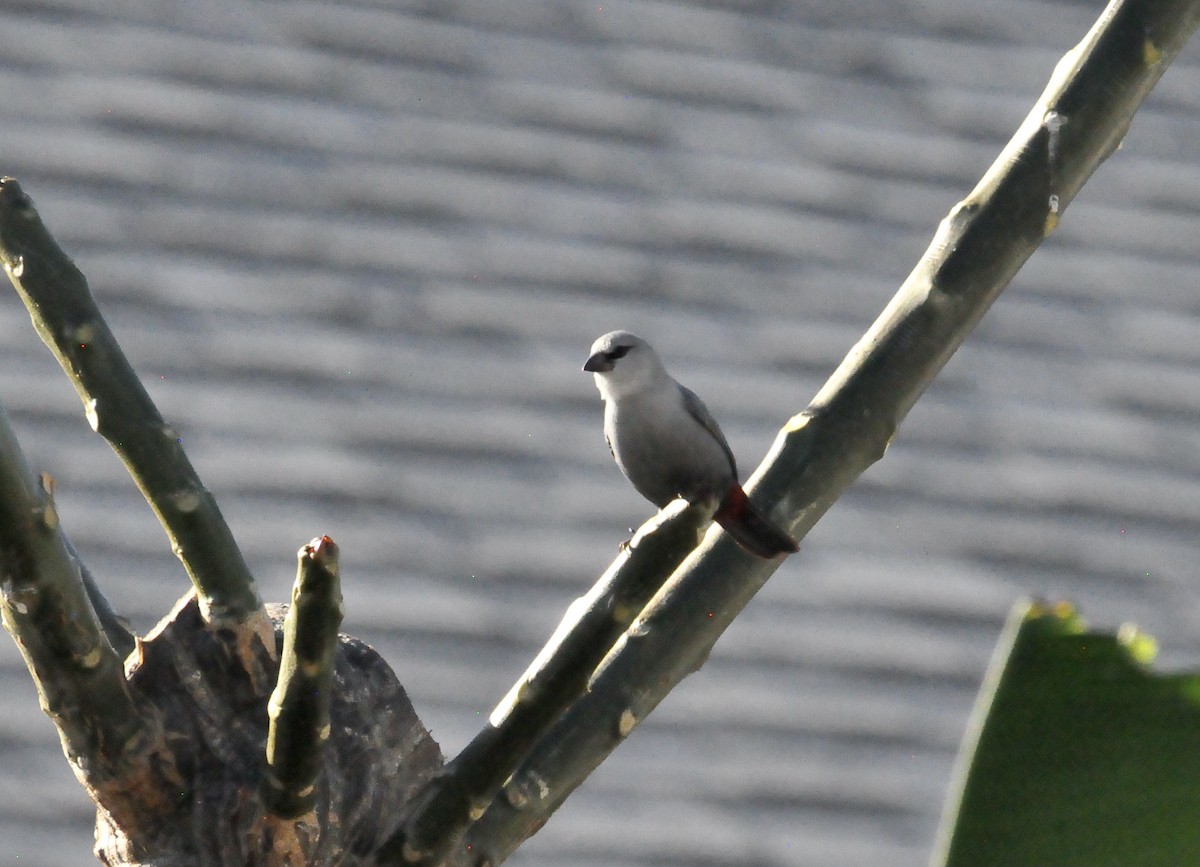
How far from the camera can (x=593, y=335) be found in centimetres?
465

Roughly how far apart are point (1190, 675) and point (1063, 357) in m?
4.36

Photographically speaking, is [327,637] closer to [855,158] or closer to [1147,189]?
[855,158]

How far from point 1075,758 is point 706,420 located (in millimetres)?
998

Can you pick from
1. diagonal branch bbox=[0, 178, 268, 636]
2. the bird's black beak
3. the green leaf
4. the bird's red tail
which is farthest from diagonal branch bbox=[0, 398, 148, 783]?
the bird's black beak

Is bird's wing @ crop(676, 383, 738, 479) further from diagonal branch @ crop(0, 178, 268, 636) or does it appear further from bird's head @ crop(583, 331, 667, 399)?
diagonal branch @ crop(0, 178, 268, 636)

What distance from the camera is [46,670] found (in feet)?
3.92

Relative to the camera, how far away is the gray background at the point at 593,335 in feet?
13.5

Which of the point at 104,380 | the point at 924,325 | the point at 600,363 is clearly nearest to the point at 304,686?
the point at 104,380

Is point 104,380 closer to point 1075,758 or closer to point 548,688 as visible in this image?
point 548,688

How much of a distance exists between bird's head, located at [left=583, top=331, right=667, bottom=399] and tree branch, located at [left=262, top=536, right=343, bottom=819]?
2.74 ft

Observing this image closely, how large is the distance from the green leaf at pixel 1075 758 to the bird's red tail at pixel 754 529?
0.59 metres

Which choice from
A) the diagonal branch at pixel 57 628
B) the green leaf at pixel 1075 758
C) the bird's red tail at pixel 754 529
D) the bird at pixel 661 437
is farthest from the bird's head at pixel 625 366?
the green leaf at pixel 1075 758

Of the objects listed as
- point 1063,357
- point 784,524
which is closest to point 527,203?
point 1063,357

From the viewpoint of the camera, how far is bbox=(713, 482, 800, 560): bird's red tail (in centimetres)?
145
